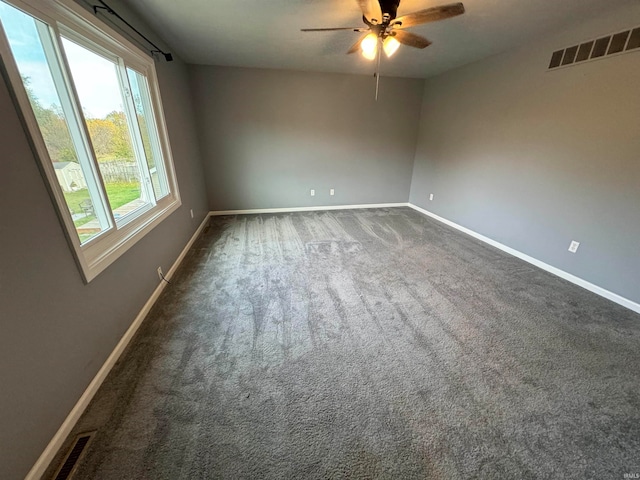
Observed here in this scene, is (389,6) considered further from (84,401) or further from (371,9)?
(84,401)

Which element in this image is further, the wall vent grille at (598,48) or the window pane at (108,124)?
the wall vent grille at (598,48)

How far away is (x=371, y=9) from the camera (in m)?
1.92

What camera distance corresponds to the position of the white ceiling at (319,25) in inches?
78.8

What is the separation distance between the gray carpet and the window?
2.60 feet

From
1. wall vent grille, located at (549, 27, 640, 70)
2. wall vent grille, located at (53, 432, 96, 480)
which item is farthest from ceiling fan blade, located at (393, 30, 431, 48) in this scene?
wall vent grille, located at (53, 432, 96, 480)

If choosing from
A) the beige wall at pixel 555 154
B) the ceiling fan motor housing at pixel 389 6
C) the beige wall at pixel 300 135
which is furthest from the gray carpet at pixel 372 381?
the beige wall at pixel 300 135

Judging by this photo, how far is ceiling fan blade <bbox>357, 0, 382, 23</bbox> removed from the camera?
1659mm

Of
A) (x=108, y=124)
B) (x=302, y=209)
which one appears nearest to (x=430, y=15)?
(x=108, y=124)

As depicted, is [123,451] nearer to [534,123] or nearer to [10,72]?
[10,72]

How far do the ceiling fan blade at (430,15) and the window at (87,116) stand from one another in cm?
203

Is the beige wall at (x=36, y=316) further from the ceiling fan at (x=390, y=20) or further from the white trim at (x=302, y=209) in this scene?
the white trim at (x=302, y=209)

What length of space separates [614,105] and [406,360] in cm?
283

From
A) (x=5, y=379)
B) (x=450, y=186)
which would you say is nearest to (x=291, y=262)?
(x=5, y=379)

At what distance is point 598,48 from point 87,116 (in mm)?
4118
